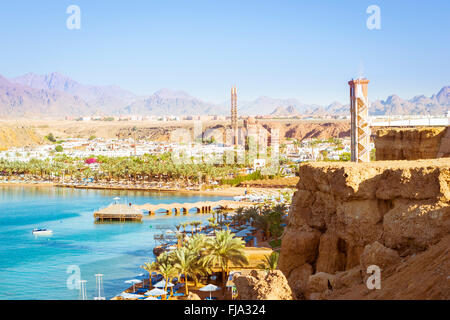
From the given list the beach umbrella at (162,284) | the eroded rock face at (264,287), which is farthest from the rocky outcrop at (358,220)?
the beach umbrella at (162,284)

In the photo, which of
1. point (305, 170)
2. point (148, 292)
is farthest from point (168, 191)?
point (305, 170)

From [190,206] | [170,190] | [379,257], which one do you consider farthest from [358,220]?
[170,190]

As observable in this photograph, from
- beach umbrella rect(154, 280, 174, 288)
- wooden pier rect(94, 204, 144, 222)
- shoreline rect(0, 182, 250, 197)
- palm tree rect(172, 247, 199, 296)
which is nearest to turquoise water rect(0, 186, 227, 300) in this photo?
wooden pier rect(94, 204, 144, 222)

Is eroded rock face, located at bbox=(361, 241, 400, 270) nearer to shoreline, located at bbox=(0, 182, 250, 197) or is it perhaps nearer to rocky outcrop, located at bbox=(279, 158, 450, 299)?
rocky outcrop, located at bbox=(279, 158, 450, 299)

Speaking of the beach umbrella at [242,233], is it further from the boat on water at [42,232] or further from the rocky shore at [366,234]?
the rocky shore at [366,234]

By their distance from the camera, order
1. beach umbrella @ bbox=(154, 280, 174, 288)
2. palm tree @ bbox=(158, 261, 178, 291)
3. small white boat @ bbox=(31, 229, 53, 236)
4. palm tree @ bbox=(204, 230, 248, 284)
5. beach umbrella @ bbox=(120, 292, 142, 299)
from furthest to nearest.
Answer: small white boat @ bbox=(31, 229, 53, 236), palm tree @ bbox=(204, 230, 248, 284), beach umbrella @ bbox=(154, 280, 174, 288), palm tree @ bbox=(158, 261, 178, 291), beach umbrella @ bbox=(120, 292, 142, 299)
